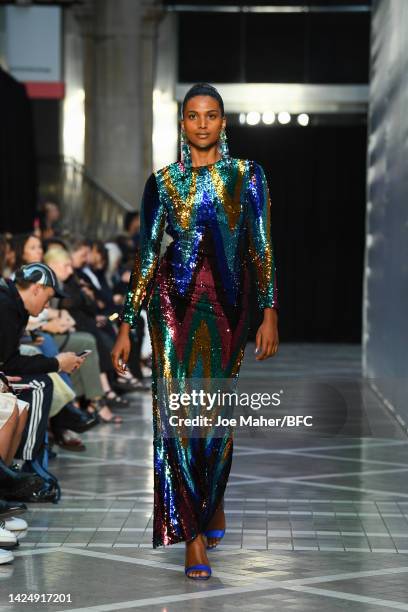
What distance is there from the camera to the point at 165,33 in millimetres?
23031

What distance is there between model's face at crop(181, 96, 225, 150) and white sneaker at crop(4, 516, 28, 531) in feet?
6.08

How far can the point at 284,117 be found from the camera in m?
23.6

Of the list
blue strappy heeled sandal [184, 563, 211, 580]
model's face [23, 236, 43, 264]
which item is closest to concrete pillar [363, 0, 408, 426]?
model's face [23, 236, 43, 264]

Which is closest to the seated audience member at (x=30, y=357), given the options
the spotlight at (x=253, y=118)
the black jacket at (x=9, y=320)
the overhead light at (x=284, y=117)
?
the black jacket at (x=9, y=320)

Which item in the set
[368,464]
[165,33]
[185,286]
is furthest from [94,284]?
[165,33]

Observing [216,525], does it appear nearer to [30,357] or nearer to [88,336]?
[30,357]

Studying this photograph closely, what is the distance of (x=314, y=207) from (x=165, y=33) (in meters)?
3.73

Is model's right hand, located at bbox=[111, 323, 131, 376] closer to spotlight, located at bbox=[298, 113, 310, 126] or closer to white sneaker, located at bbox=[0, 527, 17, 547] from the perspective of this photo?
white sneaker, located at bbox=[0, 527, 17, 547]

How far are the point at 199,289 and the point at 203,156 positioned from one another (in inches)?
20.8

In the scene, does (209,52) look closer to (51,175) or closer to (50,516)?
(51,175)

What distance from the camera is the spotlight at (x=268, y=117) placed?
2350cm

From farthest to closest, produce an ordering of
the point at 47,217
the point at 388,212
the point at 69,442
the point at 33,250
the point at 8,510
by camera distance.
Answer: the point at 47,217, the point at 388,212, the point at 33,250, the point at 69,442, the point at 8,510

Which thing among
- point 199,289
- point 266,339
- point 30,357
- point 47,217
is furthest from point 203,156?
point 47,217

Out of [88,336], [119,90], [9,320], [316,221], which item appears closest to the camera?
[9,320]
